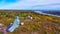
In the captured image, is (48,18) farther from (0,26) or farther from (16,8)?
(0,26)

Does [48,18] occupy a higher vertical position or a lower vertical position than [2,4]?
lower

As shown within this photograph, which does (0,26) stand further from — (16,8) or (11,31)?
(16,8)

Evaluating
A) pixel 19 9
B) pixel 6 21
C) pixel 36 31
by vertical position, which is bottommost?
pixel 36 31

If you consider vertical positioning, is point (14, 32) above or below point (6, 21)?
below

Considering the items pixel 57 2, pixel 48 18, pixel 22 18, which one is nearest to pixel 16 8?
pixel 22 18

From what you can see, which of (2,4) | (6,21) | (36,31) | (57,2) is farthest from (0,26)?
(57,2)

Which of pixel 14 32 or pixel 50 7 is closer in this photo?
pixel 14 32
